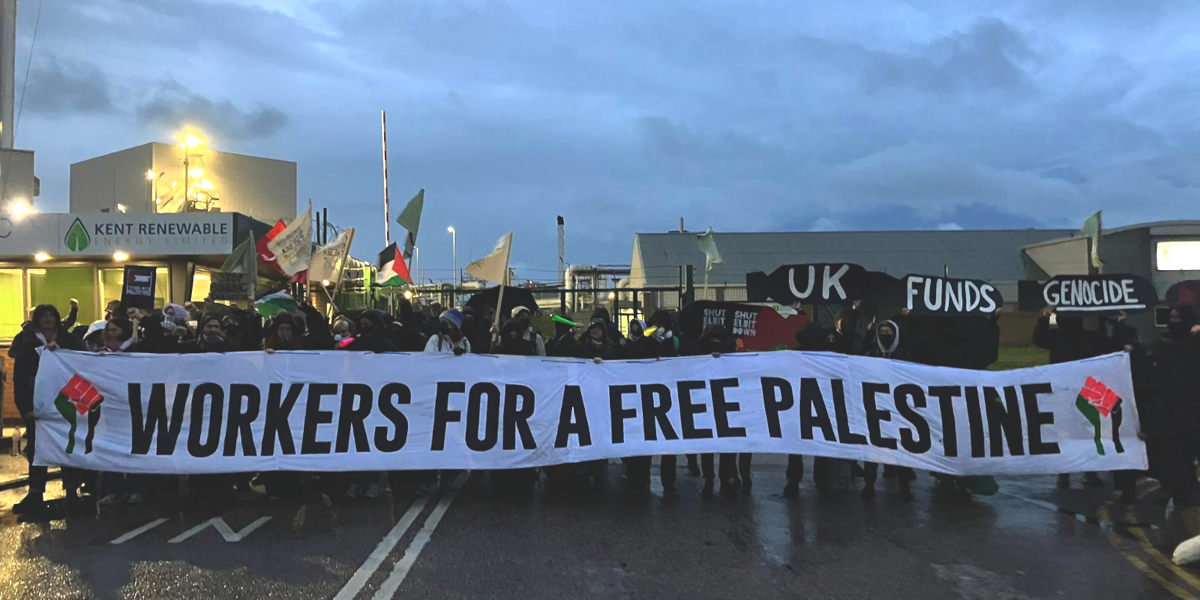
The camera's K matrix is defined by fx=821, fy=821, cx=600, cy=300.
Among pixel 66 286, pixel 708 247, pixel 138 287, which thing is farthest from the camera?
pixel 708 247

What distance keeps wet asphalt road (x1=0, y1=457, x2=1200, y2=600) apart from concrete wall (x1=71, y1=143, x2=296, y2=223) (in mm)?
25796

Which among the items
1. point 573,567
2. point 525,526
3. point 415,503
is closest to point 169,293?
point 415,503

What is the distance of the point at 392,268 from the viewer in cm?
1387

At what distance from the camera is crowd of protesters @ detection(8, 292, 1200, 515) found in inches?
289

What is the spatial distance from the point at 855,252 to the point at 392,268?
3182 centimetres

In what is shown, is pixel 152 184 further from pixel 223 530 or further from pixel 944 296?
pixel 944 296

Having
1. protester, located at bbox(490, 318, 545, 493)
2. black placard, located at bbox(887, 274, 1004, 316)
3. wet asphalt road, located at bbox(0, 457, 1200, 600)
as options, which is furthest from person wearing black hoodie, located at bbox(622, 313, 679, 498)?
black placard, located at bbox(887, 274, 1004, 316)

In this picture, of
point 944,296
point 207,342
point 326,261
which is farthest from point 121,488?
point 944,296

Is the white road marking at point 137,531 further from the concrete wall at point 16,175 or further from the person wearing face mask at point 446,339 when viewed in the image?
the concrete wall at point 16,175

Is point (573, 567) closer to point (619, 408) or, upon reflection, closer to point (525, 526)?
point (525, 526)

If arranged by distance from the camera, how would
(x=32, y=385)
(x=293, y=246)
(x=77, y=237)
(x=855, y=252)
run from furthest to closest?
(x=855, y=252) → (x=77, y=237) → (x=293, y=246) → (x=32, y=385)

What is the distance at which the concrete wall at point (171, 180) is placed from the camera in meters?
30.4

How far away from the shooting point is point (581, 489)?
7.73 metres

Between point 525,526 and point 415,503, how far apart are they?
128 centimetres
